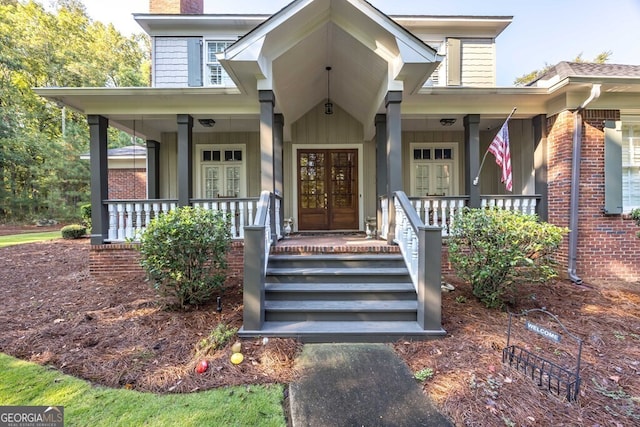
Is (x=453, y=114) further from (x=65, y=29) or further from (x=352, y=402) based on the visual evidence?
(x=65, y=29)

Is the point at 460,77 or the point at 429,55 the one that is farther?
the point at 460,77

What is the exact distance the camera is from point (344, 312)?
139 inches

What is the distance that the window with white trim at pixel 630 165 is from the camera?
18.7 feet

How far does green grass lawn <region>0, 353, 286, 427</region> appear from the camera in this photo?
6.89 ft

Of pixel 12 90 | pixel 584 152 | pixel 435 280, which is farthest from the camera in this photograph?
pixel 12 90

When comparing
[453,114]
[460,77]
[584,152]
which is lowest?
[584,152]

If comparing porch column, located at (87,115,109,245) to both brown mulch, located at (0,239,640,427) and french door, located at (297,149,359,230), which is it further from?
french door, located at (297,149,359,230)

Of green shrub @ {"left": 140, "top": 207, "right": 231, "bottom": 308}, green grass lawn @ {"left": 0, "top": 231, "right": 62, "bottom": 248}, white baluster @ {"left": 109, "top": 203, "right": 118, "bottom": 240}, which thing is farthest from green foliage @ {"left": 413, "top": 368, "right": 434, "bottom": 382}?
green grass lawn @ {"left": 0, "top": 231, "right": 62, "bottom": 248}

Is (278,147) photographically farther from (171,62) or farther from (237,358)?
(237,358)

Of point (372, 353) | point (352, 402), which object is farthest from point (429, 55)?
point (352, 402)

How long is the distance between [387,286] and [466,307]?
1169 mm

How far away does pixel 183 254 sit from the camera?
390 centimetres

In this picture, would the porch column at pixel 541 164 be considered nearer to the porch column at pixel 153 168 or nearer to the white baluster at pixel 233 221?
the white baluster at pixel 233 221

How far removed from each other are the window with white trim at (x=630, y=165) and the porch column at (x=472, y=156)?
2.71 m
